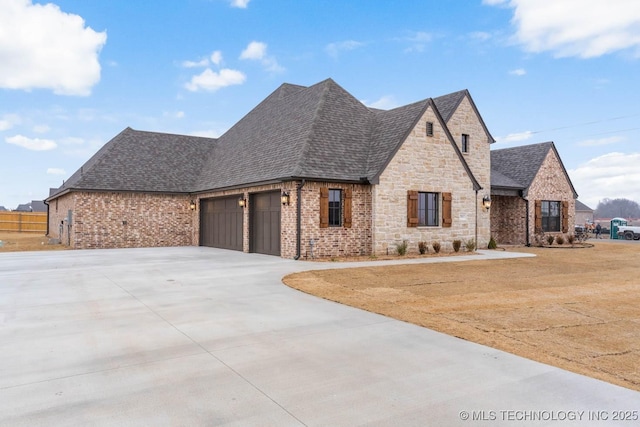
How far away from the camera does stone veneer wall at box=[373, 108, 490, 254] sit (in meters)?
17.8

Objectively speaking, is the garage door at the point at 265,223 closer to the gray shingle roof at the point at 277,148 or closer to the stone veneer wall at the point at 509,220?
the gray shingle roof at the point at 277,148

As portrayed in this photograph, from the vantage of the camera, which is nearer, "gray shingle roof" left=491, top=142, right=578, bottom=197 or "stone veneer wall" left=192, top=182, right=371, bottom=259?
"stone veneer wall" left=192, top=182, right=371, bottom=259

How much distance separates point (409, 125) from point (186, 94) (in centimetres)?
1742

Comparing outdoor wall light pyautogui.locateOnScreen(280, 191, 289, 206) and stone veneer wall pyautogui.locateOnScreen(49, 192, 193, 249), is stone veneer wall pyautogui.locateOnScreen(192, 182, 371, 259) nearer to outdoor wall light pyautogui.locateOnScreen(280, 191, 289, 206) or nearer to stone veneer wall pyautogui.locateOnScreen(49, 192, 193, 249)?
outdoor wall light pyautogui.locateOnScreen(280, 191, 289, 206)

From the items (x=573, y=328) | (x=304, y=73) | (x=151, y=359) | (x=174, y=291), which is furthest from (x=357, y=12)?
(x=151, y=359)

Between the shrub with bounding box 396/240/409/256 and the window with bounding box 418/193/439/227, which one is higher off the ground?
the window with bounding box 418/193/439/227

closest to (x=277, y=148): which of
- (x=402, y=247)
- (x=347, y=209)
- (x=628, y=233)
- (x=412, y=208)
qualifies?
(x=347, y=209)

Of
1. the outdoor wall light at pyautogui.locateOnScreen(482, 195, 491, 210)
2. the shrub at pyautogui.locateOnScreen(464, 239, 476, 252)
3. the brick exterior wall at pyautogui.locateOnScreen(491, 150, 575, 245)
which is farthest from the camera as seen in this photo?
the brick exterior wall at pyautogui.locateOnScreen(491, 150, 575, 245)

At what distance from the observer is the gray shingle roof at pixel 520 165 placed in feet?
83.8

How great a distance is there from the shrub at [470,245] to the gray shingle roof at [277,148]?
3.04 metres

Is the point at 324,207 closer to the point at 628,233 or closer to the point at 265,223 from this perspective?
the point at 265,223

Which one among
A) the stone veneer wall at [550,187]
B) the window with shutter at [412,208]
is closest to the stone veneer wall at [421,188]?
the window with shutter at [412,208]

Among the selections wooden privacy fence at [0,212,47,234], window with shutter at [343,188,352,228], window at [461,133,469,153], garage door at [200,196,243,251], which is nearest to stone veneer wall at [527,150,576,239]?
window at [461,133,469,153]

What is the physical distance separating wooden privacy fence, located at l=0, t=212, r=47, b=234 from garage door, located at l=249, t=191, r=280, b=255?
3568 centimetres
